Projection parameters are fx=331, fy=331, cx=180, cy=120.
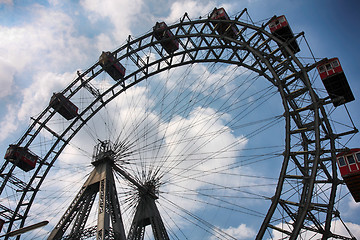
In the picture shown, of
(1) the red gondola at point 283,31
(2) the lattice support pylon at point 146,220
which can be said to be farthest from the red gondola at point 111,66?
(1) the red gondola at point 283,31

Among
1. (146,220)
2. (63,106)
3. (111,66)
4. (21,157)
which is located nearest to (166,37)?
(111,66)

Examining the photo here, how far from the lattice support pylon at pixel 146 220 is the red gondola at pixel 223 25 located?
13.5m

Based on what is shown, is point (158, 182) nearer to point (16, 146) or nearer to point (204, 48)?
point (204, 48)

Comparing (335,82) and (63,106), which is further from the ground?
(63,106)

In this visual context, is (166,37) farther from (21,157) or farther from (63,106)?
(21,157)

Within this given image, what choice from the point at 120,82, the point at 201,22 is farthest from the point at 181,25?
the point at 120,82

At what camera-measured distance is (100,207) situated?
2070 cm

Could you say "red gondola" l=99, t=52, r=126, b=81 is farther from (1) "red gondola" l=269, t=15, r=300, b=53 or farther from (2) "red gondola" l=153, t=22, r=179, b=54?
(1) "red gondola" l=269, t=15, r=300, b=53

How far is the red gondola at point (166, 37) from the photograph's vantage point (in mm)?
28203

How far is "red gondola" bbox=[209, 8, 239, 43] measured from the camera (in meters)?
25.9

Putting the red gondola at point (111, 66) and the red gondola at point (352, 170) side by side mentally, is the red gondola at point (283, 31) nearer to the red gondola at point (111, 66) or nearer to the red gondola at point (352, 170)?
the red gondola at point (352, 170)

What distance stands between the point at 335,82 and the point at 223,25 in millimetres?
9798

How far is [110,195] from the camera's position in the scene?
2197cm

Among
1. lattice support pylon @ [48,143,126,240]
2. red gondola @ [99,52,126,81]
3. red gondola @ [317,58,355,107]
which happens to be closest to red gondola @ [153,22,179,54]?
red gondola @ [99,52,126,81]
